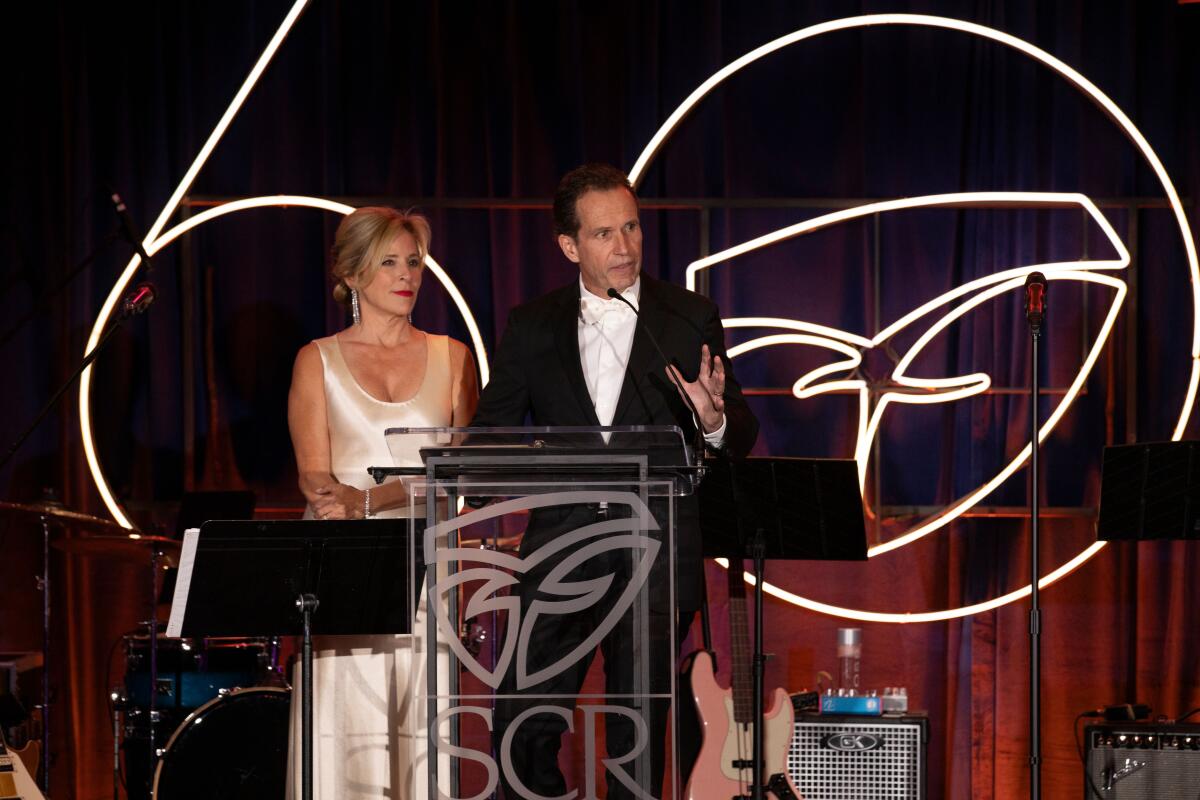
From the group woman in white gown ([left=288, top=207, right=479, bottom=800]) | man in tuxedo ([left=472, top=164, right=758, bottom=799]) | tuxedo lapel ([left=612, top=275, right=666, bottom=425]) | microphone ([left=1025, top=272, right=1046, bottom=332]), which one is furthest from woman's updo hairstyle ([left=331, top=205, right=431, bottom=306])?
microphone ([left=1025, top=272, right=1046, bottom=332])

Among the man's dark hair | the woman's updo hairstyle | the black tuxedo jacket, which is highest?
the man's dark hair

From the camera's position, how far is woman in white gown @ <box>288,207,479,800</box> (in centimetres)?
354

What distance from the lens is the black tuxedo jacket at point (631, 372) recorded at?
3.35 meters

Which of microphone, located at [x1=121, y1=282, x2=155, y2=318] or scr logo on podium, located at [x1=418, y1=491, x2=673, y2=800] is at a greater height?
microphone, located at [x1=121, y1=282, x2=155, y2=318]

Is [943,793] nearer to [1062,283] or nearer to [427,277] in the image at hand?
[1062,283]

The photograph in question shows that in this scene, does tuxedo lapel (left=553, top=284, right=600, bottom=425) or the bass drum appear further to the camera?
the bass drum

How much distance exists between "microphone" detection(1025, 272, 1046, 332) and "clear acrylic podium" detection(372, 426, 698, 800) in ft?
4.78

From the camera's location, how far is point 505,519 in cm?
271

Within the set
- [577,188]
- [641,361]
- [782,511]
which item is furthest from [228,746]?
[577,188]

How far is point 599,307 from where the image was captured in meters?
3.50

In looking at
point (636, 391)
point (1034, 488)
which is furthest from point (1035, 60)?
point (636, 391)

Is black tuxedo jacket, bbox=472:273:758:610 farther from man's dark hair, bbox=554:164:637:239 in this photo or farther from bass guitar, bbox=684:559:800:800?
bass guitar, bbox=684:559:800:800

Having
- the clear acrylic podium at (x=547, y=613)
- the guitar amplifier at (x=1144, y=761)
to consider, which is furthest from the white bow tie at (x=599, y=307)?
the guitar amplifier at (x=1144, y=761)

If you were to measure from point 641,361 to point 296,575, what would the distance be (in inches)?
37.3
